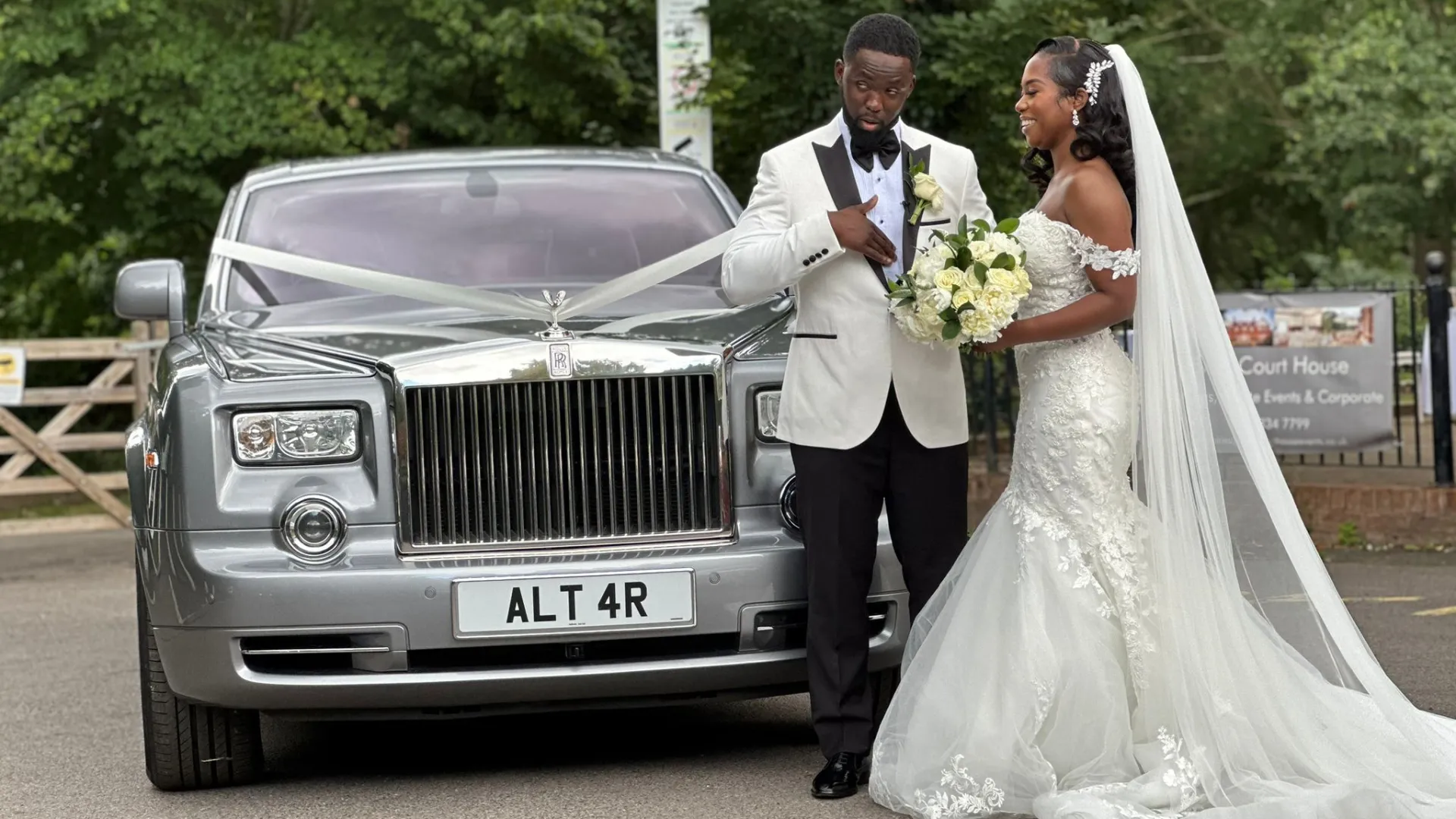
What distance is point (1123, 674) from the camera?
4875mm

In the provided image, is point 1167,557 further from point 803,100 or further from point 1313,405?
point 803,100

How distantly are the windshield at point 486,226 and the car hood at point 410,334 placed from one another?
0.47 metres

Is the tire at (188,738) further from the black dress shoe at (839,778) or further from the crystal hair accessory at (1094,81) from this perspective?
the crystal hair accessory at (1094,81)

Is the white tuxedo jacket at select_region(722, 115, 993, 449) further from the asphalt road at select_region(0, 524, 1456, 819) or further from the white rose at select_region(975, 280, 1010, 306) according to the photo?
the asphalt road at select_region(0, 524, 1456, 819)

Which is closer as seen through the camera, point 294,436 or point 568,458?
point 294,436

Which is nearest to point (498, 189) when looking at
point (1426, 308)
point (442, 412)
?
point (442, 412)

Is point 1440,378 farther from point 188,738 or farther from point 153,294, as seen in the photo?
point 188,738

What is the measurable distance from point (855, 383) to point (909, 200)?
526 mm

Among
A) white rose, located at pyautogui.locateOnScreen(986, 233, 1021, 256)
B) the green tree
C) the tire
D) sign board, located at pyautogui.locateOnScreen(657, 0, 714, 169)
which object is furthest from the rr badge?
the green tree

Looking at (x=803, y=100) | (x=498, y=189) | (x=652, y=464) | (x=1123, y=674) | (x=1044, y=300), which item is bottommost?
(x=1123, y=674)

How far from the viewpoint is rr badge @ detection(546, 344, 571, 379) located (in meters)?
5.30

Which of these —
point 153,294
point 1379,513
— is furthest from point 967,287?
point 1379,513

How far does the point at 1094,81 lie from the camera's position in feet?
16.6

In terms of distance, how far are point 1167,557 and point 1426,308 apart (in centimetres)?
638
